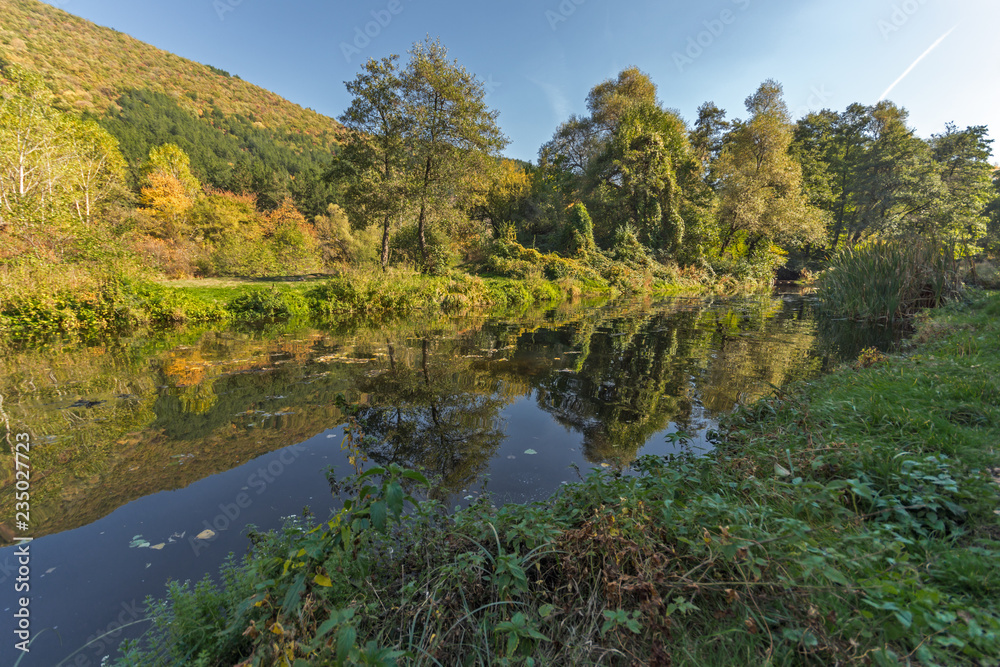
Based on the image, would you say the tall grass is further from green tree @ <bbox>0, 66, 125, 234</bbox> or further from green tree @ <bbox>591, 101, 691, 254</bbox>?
green tree @ <bbox>0, 66, 125, 234</bbox>

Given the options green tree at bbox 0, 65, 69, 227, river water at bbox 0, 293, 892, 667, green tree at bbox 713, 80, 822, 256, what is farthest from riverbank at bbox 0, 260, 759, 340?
green tree at bbox 713, 80, 822, 256

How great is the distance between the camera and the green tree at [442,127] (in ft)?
53.9

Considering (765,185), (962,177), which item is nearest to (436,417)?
(765,185)

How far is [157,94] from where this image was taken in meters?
54.3

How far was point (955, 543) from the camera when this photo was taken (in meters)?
1.79

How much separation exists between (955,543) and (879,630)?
0.99 metres

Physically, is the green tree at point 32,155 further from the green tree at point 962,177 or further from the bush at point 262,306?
the green tree at point 962,177

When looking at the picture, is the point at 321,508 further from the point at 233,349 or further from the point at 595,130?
the point at 595,130

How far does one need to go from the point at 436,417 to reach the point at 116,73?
80.7 metres

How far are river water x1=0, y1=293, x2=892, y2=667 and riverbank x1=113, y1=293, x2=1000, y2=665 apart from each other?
715 mm

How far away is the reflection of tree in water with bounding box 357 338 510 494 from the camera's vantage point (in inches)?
145

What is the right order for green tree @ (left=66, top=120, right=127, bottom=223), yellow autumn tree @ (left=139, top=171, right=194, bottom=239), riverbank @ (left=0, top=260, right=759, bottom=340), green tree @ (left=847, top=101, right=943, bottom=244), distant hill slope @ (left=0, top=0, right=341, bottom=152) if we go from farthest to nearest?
distant hill slope @ (left=0, top=0, right=341, bottom=152)
yellow autumn tree @ (left=139, top=171, right=194, bottom=239)
green tree @ (left=847, top=101, right=943, bottom=244)
green tree @ (left=66, top=120, right=127, bottom=223)
riverbank @ (left=0, top=260, right=759, bottom=340)

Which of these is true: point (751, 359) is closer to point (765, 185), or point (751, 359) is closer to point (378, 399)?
point (378, 399)

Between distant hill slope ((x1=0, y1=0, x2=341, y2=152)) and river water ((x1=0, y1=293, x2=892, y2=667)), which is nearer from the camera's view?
river water ((x1=0, y1=293, x2=892, y2=667))
